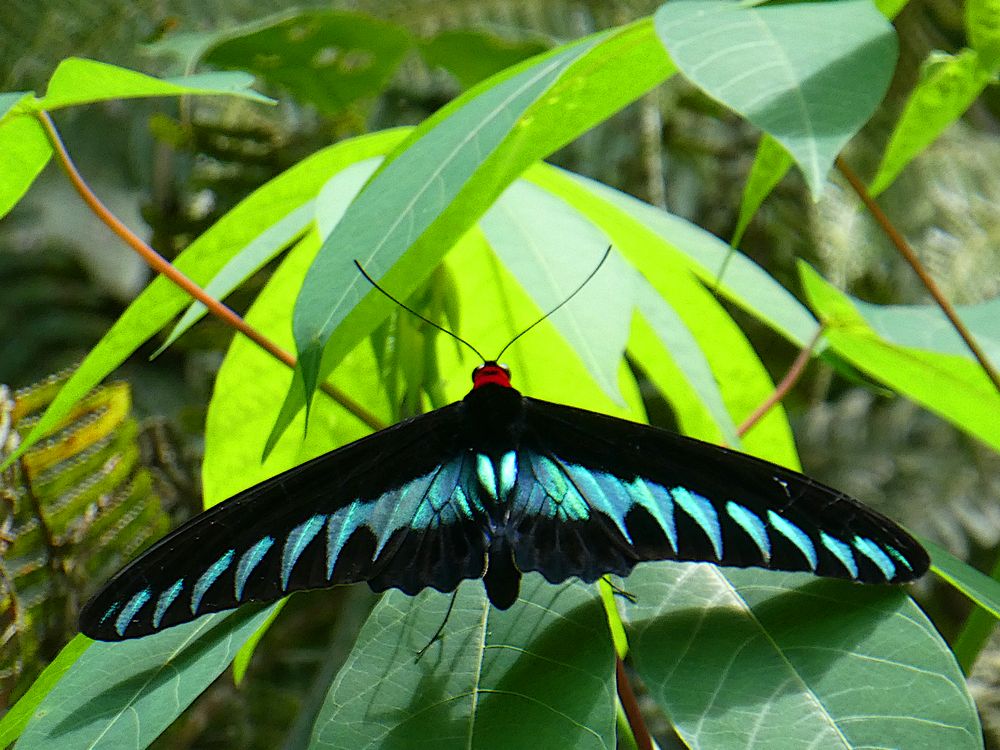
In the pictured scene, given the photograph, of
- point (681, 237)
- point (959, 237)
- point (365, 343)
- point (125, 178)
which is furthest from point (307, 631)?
point (959, 237)

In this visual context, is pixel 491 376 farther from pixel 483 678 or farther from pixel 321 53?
pixel 321 53

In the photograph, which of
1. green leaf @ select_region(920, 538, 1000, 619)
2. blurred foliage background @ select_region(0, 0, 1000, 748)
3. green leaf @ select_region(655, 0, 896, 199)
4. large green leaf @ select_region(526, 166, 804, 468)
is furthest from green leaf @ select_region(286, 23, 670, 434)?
blurred foliage background @ select_region(0, 0, 1000, 748)

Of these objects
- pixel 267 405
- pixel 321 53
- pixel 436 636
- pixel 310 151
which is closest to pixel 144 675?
pixel 436 636

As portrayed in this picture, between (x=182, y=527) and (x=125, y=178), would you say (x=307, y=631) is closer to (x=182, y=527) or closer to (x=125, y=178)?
(x=125, y=178)

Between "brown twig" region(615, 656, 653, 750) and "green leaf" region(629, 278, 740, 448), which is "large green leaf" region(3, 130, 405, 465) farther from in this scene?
"brown twig" region(615, 656, 653, 750)

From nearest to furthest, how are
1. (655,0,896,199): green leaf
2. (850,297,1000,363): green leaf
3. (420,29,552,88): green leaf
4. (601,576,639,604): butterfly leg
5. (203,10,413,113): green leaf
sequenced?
1. (655,0,896,199): green leaf
2. (601,576,639,604): butterfly leg
3. (850,297,1000,363): green leaf
4. (203,10,413,113): green leaf
5. (420,29,552,88): green leaf

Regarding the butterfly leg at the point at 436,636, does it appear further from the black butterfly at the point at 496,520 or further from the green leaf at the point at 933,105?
the green leaf at the point at 933,105
